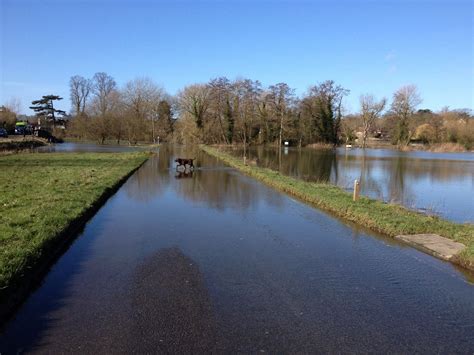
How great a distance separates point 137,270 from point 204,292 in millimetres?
1616

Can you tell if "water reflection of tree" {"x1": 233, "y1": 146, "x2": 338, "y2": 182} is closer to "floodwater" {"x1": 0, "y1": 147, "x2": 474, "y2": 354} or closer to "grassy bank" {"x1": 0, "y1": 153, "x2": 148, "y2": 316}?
"grassy bank" {"x1": 0, "y1": 153, "x2": 148, "y2": 316}

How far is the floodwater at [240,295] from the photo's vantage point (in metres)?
4.76

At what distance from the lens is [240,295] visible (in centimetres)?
613

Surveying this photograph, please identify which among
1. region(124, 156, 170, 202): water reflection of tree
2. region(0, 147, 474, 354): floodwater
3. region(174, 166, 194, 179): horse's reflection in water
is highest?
region(174, 166, 194, 179): horse's reflection in water

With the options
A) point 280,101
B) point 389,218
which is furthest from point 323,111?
point 389,218

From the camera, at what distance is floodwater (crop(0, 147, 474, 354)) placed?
4.76m

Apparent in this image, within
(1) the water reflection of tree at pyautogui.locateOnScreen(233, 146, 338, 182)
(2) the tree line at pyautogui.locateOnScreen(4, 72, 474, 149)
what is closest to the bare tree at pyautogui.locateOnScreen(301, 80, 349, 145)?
(2) the tree line at pyautogui.locateOnScreen(4, 72, 474, 149)

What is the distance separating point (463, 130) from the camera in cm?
7375

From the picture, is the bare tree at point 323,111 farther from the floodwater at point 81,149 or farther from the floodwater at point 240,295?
the floodwater at point 240,295

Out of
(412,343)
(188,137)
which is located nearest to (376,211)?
(412,343)

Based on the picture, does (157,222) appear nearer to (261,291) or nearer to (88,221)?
(88,221)

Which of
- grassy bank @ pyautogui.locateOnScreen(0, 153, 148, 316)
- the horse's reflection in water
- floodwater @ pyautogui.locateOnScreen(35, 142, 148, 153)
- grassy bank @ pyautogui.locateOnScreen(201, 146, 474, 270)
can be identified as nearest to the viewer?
grassy bank @ pyautogui.locateOnScreen(0, 153, 148, 316)

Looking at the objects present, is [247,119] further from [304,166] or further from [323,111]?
[304,166]

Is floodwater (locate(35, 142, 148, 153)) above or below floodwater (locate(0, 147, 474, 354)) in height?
above
